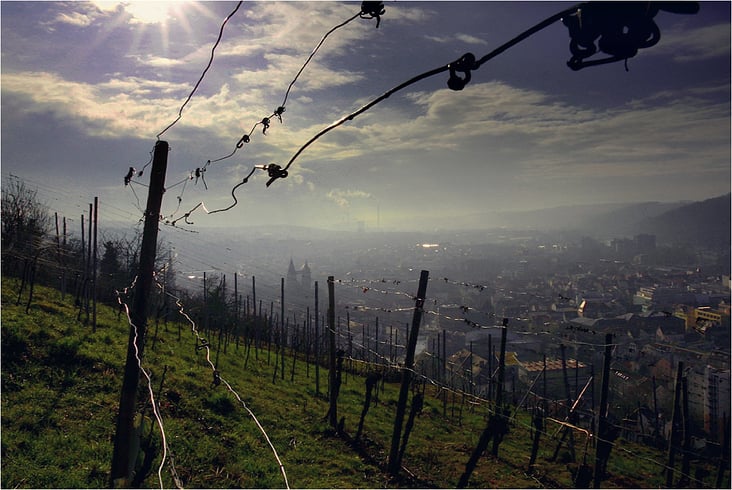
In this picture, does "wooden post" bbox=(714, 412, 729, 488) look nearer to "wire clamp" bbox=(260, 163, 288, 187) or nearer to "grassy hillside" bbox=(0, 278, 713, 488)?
"grassy hillside" bbox=(0, 278, 713, 488)

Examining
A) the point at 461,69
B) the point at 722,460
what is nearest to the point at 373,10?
the point at 461,69

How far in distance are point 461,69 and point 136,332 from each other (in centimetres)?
371

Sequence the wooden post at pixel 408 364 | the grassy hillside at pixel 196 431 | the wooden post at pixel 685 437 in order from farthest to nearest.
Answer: the wooden post at pixel 685 437, the wooden post at pixel 408 364, the grassy hillside at pixel 196 431

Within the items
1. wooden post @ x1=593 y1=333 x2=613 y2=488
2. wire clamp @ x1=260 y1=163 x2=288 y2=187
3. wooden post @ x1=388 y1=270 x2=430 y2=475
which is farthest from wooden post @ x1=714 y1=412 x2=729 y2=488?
wire clamp @ x1=260 y1=163 x2=288 y2=187

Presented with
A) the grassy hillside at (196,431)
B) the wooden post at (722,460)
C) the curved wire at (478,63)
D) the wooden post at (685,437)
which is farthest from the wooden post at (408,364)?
the wooden post at (722,460)

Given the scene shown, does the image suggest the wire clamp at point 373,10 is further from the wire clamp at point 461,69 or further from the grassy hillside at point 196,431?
the grassy hillside at point 196,431

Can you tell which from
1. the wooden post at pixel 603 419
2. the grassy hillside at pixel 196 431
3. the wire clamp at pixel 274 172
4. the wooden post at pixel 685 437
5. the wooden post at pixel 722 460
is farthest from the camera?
the wooden post at pixel 722 460

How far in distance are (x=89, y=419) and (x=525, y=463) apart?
47.6ft

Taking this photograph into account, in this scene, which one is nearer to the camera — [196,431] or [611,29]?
[611,29]

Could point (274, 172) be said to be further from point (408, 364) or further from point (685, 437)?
point (685, 437)

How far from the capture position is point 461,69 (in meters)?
1.97

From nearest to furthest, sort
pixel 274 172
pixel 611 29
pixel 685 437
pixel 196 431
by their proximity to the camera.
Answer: pixel 611 29
pixel 274 172
pixel 196 431
pixel 685 437

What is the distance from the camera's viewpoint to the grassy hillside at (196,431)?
28.2 feet

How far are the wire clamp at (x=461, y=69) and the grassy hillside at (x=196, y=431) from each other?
580 centimetres
